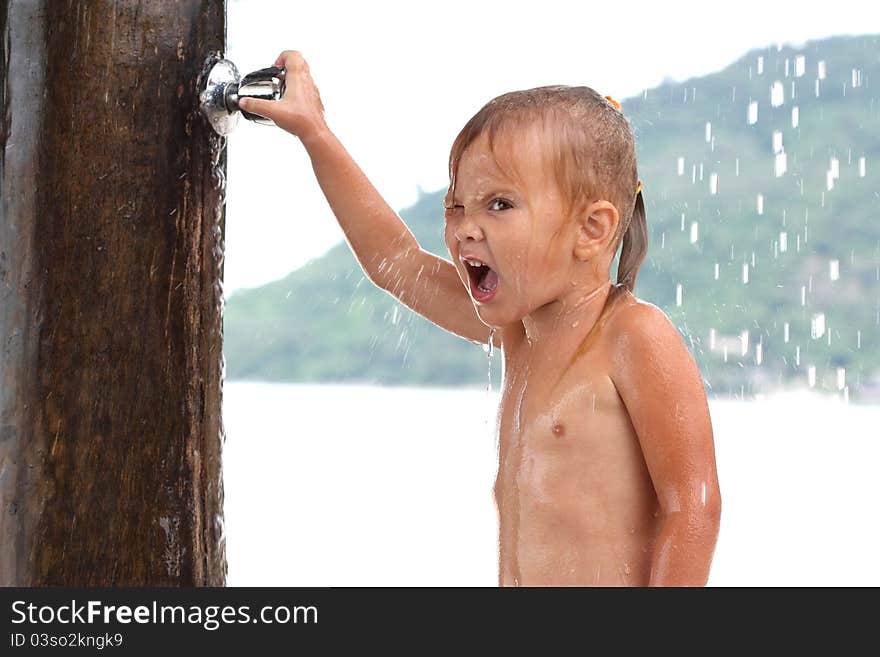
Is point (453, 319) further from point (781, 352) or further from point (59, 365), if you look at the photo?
point (781, 352)

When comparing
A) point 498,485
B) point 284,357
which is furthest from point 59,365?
point 284,357

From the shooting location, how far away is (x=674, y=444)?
6.01 ft

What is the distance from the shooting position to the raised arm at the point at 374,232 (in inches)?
81.0

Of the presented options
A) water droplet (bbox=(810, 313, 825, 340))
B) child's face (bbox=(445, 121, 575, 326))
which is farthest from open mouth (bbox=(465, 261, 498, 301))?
water droplet (bbox=(810, 313, 825, 340))

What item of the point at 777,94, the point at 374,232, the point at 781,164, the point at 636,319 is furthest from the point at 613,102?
the point at 777,94

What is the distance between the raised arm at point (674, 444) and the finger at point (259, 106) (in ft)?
2.44

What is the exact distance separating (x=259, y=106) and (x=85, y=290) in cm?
45

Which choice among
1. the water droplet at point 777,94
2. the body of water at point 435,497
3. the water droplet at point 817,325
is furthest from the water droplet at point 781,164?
the body of water at point 435,497

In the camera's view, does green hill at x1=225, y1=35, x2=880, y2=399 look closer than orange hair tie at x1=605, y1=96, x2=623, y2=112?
No

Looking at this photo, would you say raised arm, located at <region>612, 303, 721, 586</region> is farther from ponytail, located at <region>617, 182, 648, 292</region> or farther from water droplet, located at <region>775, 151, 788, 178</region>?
water droplet, located at <region>775, 151, 788, 178</region>

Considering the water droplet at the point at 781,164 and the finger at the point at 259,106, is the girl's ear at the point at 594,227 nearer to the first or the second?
the finger at the point at 259,106

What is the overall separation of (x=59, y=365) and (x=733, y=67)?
20.0 metres

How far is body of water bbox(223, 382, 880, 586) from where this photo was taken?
7719 mm

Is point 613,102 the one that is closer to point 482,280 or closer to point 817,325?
point 482,280
